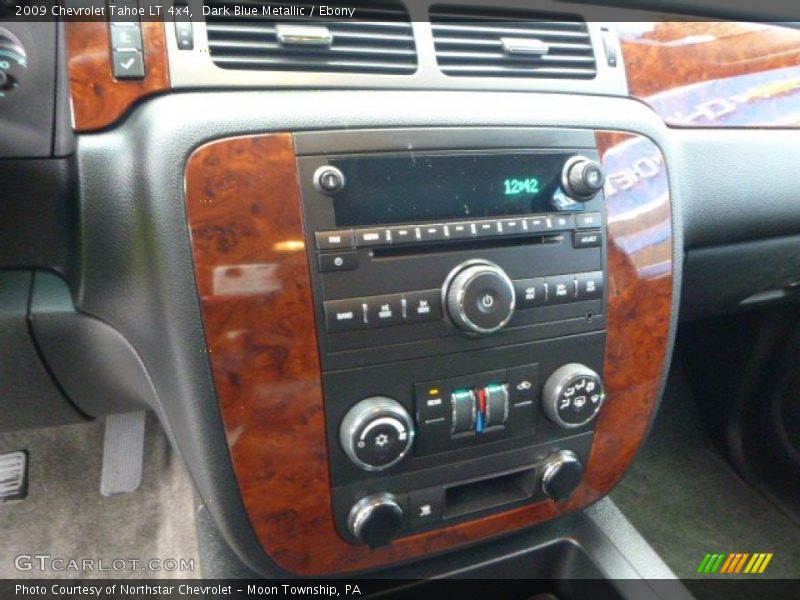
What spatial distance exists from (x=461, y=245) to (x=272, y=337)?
0.75 feet

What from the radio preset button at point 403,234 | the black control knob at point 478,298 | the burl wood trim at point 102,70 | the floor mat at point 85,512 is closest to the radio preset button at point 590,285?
the black control knob at point 478,298

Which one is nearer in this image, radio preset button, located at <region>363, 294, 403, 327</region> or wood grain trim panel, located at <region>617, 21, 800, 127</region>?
radio preset button, located at <region>363, 294, 403, 327</region>

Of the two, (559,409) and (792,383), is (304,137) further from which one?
(792,383)

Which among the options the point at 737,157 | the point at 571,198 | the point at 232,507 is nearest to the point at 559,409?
the point at 571,198

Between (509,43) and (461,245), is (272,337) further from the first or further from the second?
(509,43)

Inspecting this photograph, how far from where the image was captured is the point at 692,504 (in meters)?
1.56

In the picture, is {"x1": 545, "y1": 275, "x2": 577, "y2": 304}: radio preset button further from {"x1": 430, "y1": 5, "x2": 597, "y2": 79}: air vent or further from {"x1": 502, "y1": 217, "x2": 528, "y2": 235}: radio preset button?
{"x1": 430, "y1": 5, "x2": 597, "y2": 79}: air vent

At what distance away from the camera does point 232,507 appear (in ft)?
2.27

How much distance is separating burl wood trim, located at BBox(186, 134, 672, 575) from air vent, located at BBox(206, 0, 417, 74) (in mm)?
96

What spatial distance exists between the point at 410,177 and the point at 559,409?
1.09 ft

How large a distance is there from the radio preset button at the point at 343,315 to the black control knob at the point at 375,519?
21 cm

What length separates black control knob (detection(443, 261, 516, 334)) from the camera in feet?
2.19

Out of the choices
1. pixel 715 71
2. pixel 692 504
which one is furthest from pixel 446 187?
pixel 692 504
